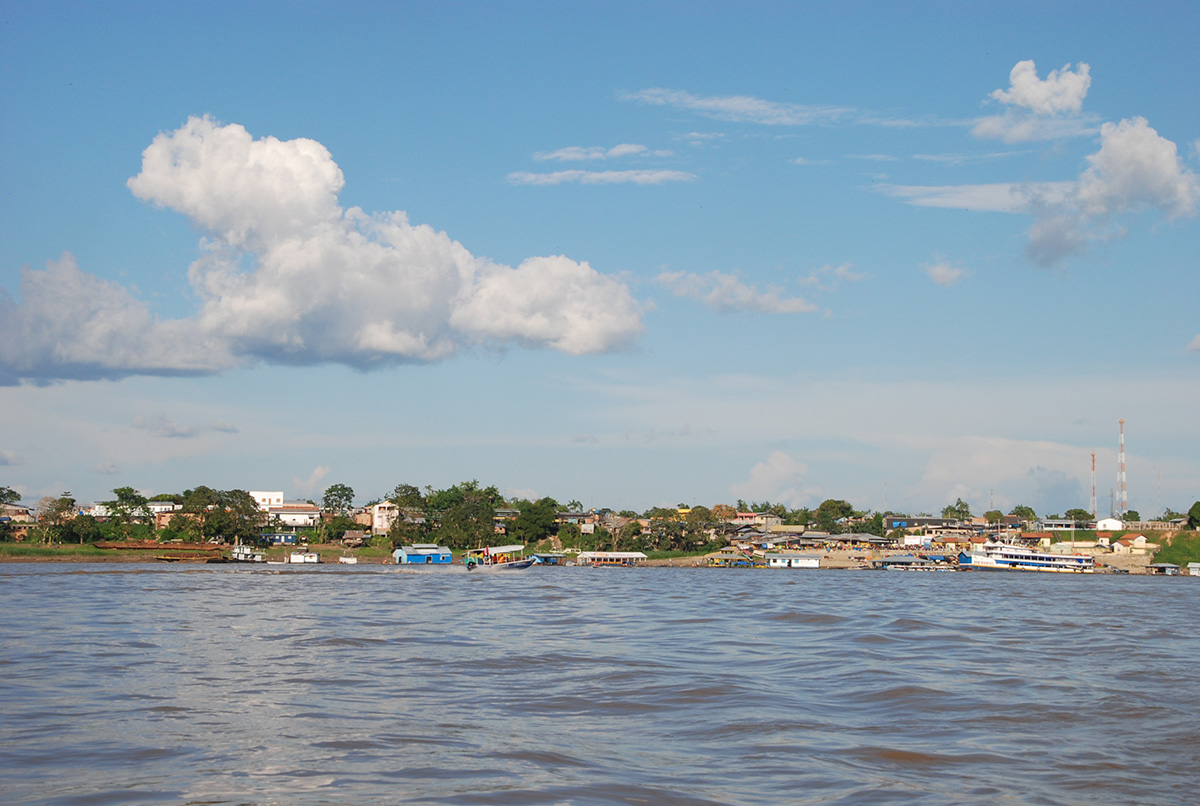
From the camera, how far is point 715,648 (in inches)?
651

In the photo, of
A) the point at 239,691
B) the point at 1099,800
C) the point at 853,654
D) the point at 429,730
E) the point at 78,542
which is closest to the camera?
the point at 1099,800

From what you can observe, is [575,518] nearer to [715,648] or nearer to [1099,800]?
[715,648]

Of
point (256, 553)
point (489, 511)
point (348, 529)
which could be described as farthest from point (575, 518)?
point (256, 553)

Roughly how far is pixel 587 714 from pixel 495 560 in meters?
71.1

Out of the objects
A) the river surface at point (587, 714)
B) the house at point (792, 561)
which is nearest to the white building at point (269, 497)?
the house at point (792, 561)

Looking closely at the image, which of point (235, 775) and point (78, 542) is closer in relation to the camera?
point (235, 775)

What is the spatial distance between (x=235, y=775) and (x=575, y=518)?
112 metres

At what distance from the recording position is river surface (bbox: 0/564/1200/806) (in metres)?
7.21

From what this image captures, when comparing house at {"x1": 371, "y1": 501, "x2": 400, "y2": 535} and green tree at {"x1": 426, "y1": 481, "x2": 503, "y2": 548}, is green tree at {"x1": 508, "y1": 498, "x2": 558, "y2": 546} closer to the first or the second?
green tree at {"x1": 426, "y1": 481, "x2": 503, "y2": 548}

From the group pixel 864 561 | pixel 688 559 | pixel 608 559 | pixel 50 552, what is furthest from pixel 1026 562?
pixel 50 552

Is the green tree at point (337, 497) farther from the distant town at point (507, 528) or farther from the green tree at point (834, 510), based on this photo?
the green tree at point (834, 510)

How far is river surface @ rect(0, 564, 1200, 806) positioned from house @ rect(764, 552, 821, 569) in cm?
6967

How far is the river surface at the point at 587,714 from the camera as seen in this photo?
721 cm

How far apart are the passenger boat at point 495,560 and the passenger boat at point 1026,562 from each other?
42.2 meters
